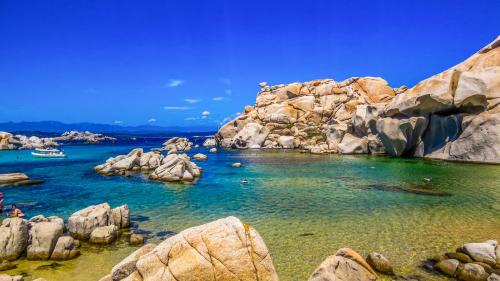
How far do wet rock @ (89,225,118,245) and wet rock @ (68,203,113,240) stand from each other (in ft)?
2.13

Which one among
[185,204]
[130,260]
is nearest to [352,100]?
[185,204]

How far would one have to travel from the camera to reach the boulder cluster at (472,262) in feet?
50.2

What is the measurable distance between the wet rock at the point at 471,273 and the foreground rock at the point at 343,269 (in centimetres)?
513

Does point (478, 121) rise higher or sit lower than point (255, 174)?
higher

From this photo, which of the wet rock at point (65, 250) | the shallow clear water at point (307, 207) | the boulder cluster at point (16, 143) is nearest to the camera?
the wet rock at point (65, 250)

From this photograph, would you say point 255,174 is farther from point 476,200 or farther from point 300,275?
point 300,275

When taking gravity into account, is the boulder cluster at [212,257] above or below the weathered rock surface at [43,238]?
above

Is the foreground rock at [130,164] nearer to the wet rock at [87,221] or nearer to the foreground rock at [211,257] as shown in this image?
the wet rock at [87,221]

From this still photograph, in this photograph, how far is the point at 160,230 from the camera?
2442 centimetres

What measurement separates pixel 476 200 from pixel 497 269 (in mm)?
17737

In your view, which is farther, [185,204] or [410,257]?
[185,204]

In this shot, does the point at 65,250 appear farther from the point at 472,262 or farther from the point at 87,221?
the point at 472,262

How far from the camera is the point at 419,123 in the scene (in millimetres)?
64125

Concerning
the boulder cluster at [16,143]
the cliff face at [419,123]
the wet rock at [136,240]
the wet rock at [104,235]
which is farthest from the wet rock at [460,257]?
the boulder cluster at [16,143]
